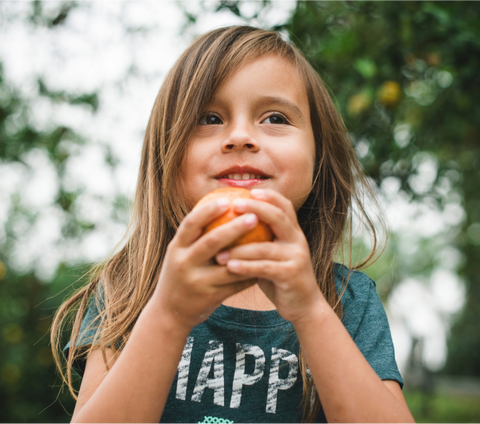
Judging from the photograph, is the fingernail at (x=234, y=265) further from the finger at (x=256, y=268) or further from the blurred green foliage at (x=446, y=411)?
the blurred green foliage at (x=446, y=411)

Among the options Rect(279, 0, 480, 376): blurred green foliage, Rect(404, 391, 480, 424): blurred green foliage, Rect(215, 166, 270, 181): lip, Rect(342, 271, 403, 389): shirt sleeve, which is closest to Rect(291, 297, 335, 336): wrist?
Rect(342, 271, 403, 389): shirt sleeve

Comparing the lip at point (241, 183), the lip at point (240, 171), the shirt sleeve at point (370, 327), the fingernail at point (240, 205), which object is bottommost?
the shirt sleeve at point (370, 327)

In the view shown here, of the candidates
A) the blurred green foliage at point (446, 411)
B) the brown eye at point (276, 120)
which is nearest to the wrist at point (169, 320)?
the brown eye at point (276, 120)

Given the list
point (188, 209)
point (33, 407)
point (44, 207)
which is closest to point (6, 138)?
point (44, 207)

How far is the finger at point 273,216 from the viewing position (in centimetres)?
94

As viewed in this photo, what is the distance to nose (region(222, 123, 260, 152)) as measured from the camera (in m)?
1.34

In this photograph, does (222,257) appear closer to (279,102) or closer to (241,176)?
(241,176)

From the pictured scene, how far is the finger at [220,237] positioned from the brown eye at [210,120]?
68 cm

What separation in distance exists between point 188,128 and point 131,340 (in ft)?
2.58

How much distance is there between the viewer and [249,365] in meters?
1.39

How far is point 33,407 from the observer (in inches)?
184

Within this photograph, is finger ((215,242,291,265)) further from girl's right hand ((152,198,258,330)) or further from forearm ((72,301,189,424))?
forearm ((72,301,189,424))

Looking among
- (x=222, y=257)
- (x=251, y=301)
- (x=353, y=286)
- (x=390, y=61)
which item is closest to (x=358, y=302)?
(x=353, y=286)

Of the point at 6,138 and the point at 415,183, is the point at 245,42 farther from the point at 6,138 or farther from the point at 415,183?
the point at 6,138
